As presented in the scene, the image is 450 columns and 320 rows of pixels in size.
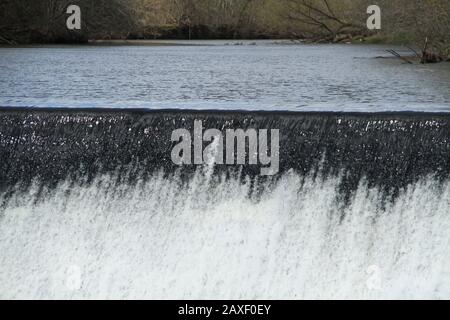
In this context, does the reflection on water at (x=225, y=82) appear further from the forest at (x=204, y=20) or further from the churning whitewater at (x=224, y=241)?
the forest at (x=204, y=20)

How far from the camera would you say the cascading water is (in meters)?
8.58

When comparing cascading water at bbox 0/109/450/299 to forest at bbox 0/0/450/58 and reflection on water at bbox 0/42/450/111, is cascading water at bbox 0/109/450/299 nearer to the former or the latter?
reflection on water at bbox 0/42/450/111

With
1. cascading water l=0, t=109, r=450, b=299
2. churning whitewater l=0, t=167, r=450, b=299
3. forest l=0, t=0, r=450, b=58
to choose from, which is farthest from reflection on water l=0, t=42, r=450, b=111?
forest l=0, t=0, r=450, b=58

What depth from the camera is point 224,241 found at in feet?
29.1

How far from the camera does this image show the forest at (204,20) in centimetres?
3525

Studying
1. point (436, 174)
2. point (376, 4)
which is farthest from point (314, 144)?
point (376, 4)

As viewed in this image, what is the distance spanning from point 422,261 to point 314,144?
1.49 meters

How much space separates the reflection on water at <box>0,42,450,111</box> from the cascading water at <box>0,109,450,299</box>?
280 centimetres

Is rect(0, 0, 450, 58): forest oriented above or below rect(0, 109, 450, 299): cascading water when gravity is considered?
below

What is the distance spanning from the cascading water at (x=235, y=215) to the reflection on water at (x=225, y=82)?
9.19ft

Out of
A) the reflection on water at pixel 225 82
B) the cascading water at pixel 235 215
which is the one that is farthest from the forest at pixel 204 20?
the cascading water at pixel 235 215

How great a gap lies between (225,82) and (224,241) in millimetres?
8498

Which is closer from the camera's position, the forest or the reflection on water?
the reflection on water
